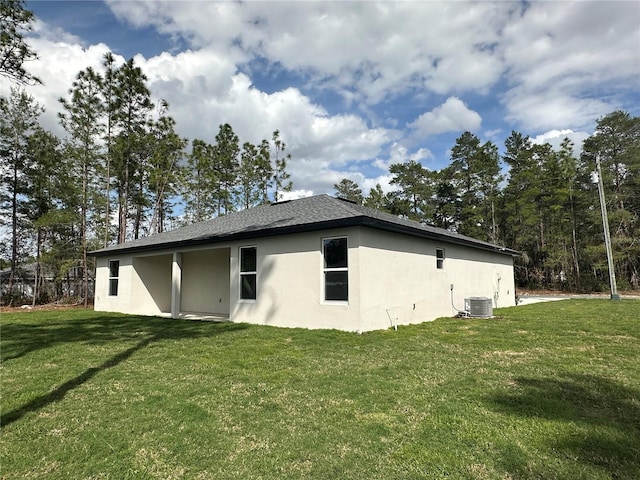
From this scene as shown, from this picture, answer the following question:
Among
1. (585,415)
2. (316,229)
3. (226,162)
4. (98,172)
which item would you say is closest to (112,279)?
(98,172)

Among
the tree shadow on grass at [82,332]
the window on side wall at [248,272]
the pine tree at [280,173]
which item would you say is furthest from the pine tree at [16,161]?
the window on side wall at [248,272]

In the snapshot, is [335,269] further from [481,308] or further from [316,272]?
[481,308]

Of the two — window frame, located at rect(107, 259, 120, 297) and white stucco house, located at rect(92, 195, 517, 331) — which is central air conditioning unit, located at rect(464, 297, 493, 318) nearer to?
white stucco house, located at rect(92, 195, 517, 331)

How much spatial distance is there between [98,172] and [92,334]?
1546 cm

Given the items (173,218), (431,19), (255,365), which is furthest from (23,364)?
(173,218)

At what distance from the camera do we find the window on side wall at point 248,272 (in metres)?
9.59

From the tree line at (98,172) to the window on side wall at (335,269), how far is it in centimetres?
1527

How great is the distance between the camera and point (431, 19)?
847 centimetres

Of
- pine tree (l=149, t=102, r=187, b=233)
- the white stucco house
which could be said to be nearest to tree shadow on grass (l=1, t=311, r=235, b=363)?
the white stucco house

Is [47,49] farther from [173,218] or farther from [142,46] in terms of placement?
[173,218]

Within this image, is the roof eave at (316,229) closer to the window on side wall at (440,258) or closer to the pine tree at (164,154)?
the window on side wall at (440,258)

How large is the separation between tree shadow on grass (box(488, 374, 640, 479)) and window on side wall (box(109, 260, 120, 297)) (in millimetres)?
14529

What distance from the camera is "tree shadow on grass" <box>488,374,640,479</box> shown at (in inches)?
92.4

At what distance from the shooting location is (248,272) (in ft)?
31.8
